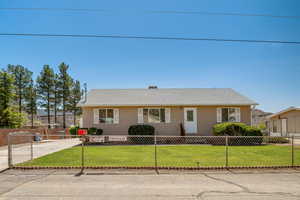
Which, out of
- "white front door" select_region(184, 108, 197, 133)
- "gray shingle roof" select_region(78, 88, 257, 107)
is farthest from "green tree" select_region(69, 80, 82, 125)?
"white front door" select_region(184, 108, 197, 133)

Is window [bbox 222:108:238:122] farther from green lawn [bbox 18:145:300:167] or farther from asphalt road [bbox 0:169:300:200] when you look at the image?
asphalt road [bbox 0:169:300:200]

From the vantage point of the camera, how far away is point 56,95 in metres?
32.9

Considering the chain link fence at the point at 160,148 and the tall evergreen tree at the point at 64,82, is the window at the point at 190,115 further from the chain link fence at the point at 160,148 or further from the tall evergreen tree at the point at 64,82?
the tall evergreen tree at the point at 64,82

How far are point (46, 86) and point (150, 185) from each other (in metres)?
32.1

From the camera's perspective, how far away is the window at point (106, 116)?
15.9 m

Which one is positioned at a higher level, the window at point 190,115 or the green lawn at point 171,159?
the window at point 190,115

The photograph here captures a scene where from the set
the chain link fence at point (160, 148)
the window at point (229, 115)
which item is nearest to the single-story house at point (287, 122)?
the chain link fence at point (160, 148)

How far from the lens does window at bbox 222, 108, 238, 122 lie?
16.0m

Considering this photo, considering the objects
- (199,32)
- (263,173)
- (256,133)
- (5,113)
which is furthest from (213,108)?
(5,113)

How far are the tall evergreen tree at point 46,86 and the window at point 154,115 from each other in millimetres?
23097

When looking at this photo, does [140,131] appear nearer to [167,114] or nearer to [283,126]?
[167,114]

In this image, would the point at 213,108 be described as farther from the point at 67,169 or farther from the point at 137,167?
the point at 67,169

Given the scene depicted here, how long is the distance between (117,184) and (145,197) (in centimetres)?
116

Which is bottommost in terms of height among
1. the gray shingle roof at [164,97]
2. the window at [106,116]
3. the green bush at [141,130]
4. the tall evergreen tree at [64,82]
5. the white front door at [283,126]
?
the white front door at [283,126]
